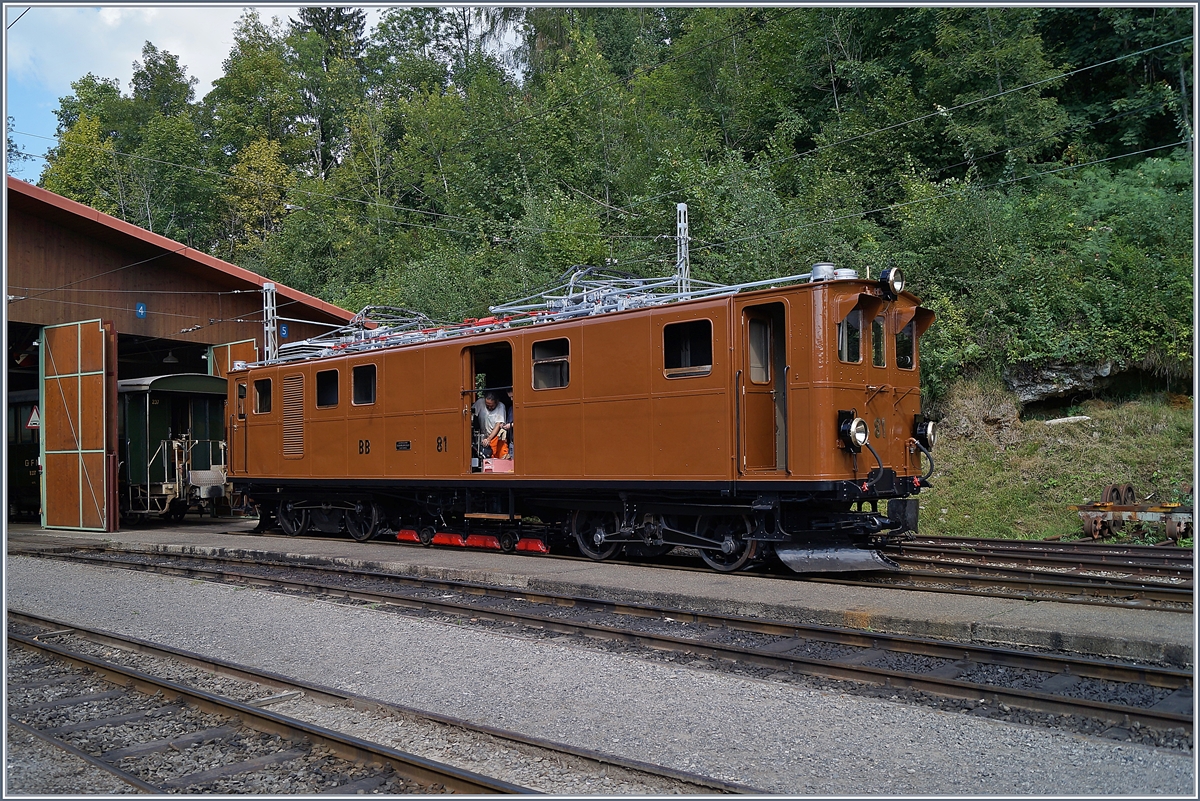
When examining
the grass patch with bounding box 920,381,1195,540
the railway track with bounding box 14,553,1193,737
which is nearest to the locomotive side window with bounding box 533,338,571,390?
the railway track with bounding box 14,553,1193,737

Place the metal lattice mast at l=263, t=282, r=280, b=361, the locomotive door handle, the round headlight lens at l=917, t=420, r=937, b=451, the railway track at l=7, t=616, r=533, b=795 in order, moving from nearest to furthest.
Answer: the railway track at l=7, t=616, r=533, b=795, the locomotive door handle, the round headlight lens at l=917, t=420, r=937, b=451, the metal lattice mast at l=263, t=282, r=280, b=361

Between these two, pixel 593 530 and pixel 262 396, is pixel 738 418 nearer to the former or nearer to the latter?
pixel 593 530

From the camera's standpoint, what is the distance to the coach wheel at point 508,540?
13414mm

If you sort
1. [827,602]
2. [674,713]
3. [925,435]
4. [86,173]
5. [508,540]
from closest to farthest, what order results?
[674,713] < [827,602] < [925,435] < [508,540] < [86,173]

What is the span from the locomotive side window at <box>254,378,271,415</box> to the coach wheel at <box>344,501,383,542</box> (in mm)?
2774

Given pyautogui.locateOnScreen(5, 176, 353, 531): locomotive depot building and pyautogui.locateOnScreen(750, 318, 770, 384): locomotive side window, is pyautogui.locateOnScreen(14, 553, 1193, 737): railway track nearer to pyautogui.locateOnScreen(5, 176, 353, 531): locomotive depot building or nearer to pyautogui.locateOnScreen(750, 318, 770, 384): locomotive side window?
pyautogui.locateOnScreen(750, 318, 770, 384): locomotive side window

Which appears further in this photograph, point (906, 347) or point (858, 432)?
point (906, 347)

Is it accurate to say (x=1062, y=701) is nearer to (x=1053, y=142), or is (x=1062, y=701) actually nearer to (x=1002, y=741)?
(x=1002, y=741)

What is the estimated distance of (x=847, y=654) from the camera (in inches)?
285

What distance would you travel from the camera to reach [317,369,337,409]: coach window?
617 inches

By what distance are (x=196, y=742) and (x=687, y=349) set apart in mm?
6920

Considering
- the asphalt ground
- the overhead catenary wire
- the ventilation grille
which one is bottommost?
the asphalt ground

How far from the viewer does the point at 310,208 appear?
4278 centimetres

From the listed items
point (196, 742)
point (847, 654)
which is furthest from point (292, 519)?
point (847, 654)
